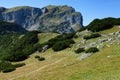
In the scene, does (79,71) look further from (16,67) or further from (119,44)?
(16,67)

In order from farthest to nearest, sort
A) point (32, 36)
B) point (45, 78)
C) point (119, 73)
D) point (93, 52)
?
point (32, 36) < point (93, 52) < point (45, 78) < point (119, 73)

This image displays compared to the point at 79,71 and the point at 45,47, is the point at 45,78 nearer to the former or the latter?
the point at 79,71

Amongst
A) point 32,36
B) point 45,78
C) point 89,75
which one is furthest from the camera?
point 32,36

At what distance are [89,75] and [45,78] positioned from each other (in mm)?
5518

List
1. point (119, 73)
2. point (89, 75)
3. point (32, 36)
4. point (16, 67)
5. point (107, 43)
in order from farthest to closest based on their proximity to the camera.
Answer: point (32, 36) < point (16, 67) < point (107, 43) < point (89, 75) < point (119, 73)

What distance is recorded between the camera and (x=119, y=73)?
92.2ft

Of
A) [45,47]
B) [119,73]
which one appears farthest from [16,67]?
[119,73]

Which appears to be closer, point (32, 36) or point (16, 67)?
point (16, 67)

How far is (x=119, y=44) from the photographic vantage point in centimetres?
4450

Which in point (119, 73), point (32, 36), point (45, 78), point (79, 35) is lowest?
point (32, 36)

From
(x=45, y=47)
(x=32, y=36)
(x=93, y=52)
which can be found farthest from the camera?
(x=32, y=36)

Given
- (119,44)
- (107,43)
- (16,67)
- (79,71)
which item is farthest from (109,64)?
(16,67)

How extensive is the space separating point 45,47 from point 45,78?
107ft

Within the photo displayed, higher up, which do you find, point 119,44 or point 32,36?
point 119,44
